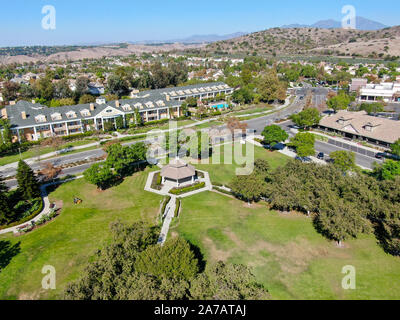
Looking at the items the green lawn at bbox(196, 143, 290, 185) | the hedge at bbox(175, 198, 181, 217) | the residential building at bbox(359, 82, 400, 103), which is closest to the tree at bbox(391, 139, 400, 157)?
the green lawn at bbox(196, 143, 290, 185)

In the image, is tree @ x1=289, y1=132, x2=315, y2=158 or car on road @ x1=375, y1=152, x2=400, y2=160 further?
car on road @ x1=375, y1=152, x2=400, y2=160

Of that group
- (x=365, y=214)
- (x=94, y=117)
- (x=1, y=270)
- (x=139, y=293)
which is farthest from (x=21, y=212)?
(x=365, y=214)

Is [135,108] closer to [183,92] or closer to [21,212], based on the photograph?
[183,92]

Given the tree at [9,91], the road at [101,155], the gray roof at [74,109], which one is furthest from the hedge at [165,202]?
the tree at [9,91]

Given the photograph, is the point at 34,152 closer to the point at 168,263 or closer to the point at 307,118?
the point at 168,263

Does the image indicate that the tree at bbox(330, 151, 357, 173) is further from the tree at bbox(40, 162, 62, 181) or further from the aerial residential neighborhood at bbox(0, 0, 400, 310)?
the tree at bbox(40, 162, 62, 181)

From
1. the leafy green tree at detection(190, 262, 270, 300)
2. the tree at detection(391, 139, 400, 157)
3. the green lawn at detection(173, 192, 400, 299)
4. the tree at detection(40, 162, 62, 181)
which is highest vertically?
the tree at detection(391, 139, 400, 157)
